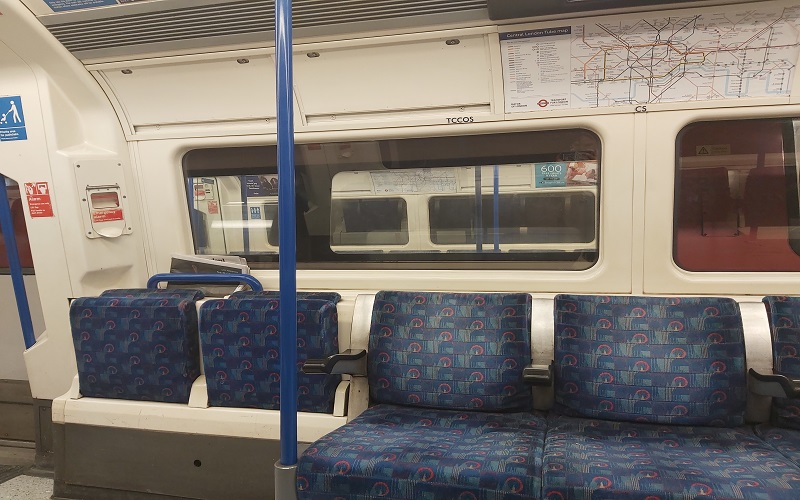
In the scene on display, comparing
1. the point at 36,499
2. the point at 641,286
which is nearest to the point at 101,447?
the point at 36,499

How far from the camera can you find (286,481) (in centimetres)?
191

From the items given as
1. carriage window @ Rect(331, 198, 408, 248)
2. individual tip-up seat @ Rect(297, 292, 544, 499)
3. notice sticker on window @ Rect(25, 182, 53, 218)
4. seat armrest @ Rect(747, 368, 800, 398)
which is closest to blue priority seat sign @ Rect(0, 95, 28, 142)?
Answer: notice sticker on window @ Rect(25, 182, 53, 218)

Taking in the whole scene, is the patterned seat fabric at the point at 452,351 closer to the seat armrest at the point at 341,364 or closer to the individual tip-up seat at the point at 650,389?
the seat armrest at the point at 341,364

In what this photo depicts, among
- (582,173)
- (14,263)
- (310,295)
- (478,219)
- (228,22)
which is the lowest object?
(310,295)

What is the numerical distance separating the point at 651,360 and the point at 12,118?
3.56 meters

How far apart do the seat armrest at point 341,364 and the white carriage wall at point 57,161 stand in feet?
5.21

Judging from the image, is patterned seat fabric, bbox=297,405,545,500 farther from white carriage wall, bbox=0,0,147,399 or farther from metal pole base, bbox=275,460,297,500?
white carriage wall, bbox=0,0,147,399

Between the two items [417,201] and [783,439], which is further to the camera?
[417,201]

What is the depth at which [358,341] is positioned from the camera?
2.73 metres

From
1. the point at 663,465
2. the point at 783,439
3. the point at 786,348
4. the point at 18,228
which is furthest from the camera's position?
the point at 18,228

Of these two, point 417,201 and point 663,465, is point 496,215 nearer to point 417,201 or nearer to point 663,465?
point 417,201

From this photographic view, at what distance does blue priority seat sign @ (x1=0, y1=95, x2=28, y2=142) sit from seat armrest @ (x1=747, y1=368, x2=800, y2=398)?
3860 mm

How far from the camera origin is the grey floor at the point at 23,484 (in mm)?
3023

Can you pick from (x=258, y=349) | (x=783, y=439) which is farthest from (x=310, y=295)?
(x=783, y=439)
